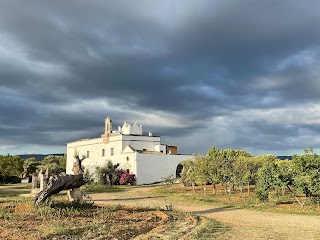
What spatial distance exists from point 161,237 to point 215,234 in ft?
6.20

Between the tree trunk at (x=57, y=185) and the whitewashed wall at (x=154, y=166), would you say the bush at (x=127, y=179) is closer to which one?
the whitewashed wall at (x=154, y=166)

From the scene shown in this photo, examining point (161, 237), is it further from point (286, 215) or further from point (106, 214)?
point (286, 215)

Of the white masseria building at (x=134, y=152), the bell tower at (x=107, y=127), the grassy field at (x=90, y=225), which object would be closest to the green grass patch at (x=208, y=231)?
the grassy field at (x=90, y=225)

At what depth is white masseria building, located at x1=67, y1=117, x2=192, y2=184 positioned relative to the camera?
49562 millimetres

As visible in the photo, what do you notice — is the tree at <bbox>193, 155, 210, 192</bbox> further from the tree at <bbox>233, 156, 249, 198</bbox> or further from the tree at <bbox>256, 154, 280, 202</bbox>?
the tree at <bbox>256, 154, 280, 202</bbox>

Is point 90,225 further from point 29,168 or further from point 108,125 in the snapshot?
point 29,168

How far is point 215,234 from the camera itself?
1049 cm

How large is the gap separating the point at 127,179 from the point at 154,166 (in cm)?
517

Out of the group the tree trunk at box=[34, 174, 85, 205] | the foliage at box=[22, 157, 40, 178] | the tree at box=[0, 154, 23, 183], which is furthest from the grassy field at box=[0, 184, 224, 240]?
the foliage at box=[22, 157, 40, 178]

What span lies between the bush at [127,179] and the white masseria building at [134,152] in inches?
36.7

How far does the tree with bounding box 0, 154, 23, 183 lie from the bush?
67.8ft

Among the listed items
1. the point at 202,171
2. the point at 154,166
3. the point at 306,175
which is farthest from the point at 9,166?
the point at 306,175

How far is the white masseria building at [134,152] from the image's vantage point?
1951 inches

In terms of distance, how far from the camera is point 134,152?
49.1 m
